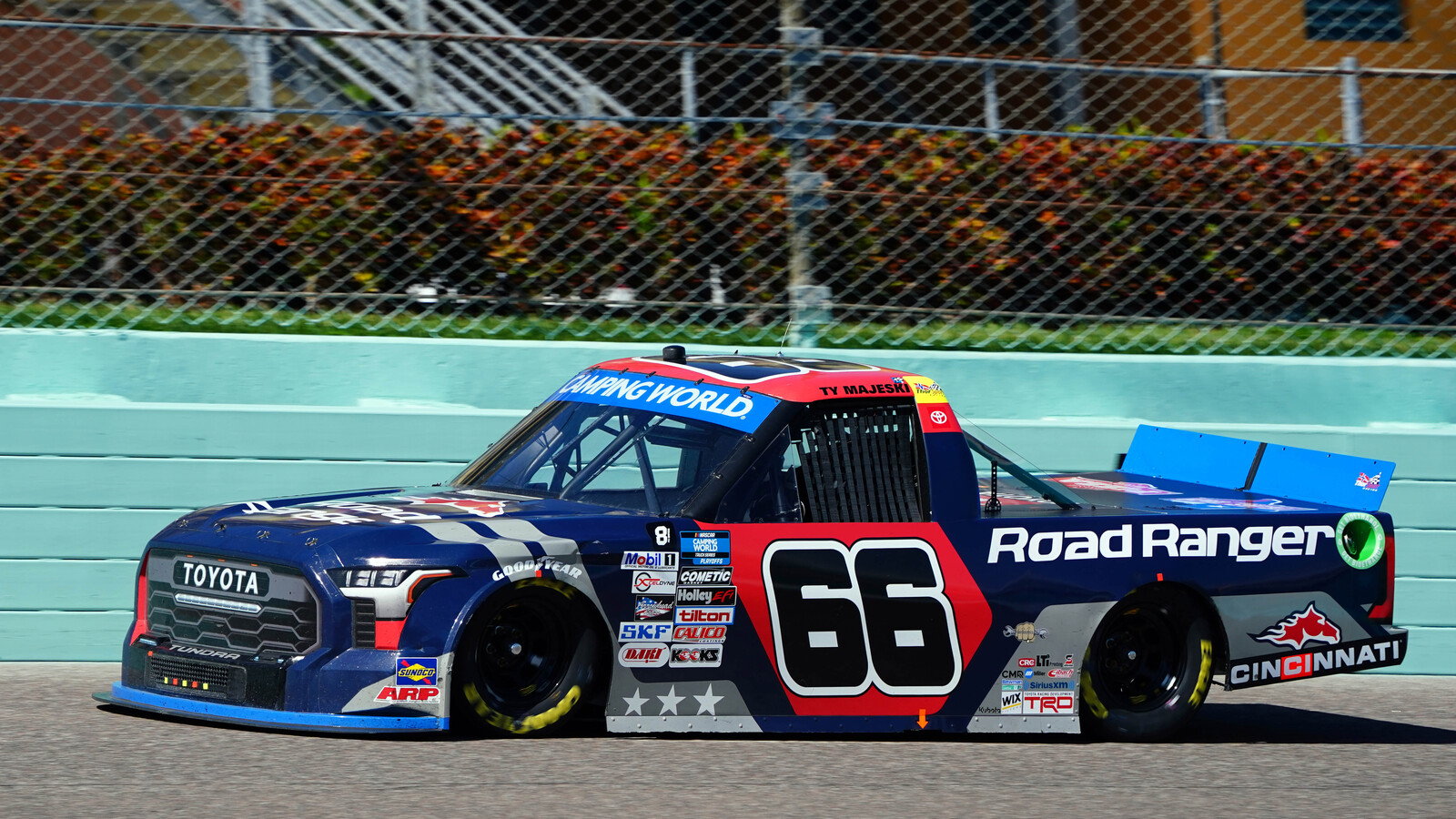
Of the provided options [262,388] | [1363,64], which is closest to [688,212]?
[262,388]

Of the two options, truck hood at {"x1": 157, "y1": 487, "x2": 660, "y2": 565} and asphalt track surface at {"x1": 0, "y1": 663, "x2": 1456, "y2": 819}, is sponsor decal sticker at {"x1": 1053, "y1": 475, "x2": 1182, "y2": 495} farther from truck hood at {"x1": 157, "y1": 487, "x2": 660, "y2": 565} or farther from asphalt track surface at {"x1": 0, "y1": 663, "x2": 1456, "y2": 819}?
truck hood at {"x1": 157, "y1": 487, "x2": 660, "y2": 565}

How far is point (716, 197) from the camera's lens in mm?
8414

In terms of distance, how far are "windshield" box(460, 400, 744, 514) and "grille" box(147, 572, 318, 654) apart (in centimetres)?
119

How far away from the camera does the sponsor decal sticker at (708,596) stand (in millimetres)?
5980

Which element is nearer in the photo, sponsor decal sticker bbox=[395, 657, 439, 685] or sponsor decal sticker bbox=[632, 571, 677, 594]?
sponsor decal sticker bbox=[395, 657, 439, 685]

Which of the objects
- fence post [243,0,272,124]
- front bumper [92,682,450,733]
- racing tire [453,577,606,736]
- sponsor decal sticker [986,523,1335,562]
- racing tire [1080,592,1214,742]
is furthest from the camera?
fence post [243,0,272,124]

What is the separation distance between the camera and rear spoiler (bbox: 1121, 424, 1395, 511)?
23.4 feet

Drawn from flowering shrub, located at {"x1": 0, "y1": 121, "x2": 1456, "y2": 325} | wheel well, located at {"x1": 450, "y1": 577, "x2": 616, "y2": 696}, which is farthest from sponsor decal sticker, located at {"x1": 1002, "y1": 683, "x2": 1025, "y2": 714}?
flowering shrub, located at {"x1": 0, "y1": 121, "x2": 1456, "y2": 325}

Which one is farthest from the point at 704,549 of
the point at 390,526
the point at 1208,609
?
the point at 1208,609

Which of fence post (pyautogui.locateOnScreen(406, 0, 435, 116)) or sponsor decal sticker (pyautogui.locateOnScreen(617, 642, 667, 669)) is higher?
fence post (pyautogui.locateOnScreen(406, 0, 435, 116))

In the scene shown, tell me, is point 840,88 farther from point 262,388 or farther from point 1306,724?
point 1306,724

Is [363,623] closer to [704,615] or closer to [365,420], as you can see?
[704,615]

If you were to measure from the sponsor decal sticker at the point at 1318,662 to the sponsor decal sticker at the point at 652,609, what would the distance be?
Answer: 2.26m

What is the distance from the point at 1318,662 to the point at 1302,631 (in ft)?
0.46
